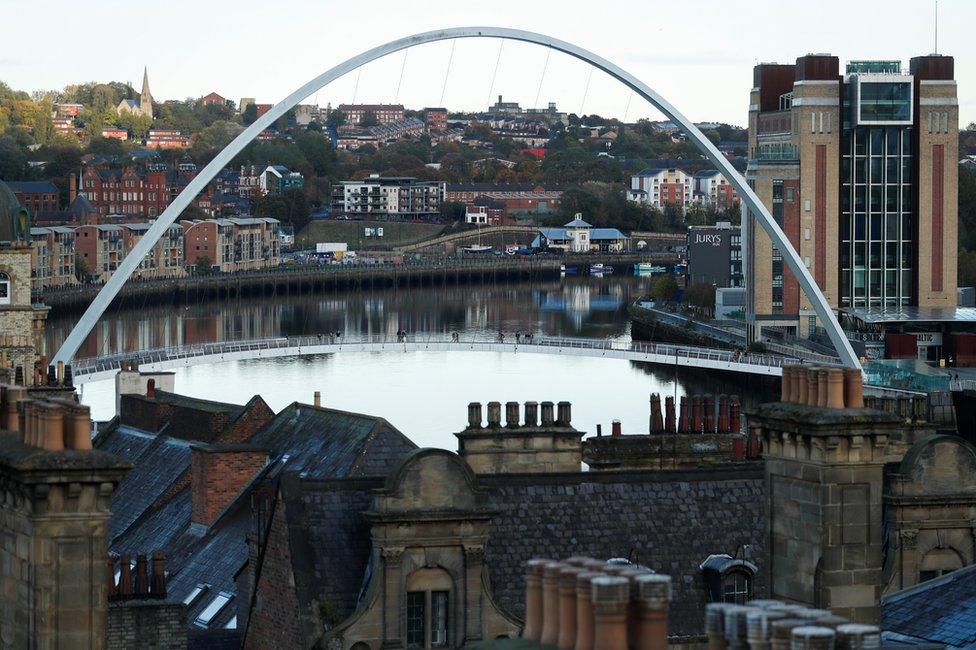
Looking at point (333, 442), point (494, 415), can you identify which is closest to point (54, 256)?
point (333, 442)

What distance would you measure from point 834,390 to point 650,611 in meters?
4.94

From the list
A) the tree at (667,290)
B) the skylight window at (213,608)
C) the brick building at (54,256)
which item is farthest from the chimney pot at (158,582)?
the brick building at (54,256)

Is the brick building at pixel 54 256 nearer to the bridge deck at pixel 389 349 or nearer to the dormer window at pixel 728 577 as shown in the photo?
the bridge deck at pixel 389 349

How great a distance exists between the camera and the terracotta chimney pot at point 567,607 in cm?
794

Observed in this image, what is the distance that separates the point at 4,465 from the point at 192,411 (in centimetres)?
1777

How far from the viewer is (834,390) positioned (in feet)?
41.3

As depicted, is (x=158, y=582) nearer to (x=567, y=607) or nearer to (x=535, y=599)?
(x=535, y=599)

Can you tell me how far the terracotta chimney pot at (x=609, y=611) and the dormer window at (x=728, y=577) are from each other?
303 inches

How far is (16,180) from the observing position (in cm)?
19325

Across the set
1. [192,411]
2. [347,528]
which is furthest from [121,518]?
[347,528]

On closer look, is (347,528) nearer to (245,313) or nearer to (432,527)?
(432,527)

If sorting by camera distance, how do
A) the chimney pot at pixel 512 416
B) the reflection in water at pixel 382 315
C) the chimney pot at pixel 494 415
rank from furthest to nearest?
the reflection in water at pixel 382 315 → the chimney pot at pixel 512 416 → the chimney pot at pixel 494 415

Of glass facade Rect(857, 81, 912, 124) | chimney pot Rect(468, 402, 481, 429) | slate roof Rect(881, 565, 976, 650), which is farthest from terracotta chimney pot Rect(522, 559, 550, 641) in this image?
glass facade Rect(857, 81, 912, 124)

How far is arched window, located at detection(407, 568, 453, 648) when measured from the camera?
14609 mm
